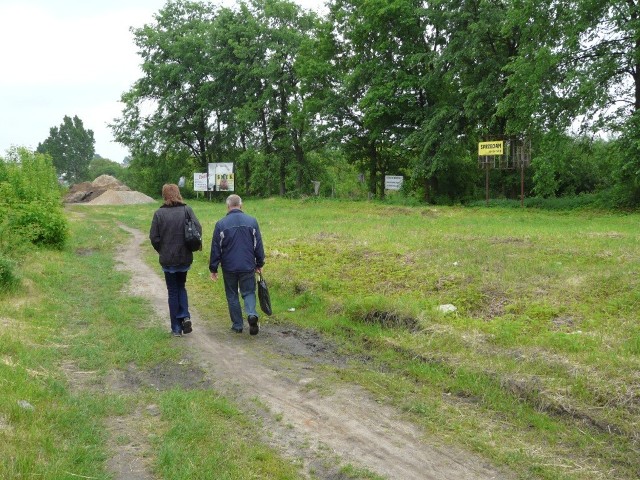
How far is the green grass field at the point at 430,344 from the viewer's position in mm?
4422

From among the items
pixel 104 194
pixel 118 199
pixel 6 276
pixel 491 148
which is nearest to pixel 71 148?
pixel 104 194

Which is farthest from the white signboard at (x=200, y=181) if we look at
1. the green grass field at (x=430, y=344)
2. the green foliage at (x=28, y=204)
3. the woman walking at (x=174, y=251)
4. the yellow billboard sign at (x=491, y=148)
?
the woman walking at (x=174, y=251)

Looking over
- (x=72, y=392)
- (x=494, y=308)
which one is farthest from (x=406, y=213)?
(x=72, y=392)

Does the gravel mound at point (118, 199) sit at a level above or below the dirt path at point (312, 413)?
above

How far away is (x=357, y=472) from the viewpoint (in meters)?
4.07

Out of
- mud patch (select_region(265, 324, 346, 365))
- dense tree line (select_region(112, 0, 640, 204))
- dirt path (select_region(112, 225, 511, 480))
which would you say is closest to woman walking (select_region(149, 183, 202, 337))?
dirt path (select_region(112, 225, 511, 480))

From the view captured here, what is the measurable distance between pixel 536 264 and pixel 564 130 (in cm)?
1614

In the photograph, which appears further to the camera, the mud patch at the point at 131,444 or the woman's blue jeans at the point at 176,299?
the woman's blue jeans at the point at 176,299

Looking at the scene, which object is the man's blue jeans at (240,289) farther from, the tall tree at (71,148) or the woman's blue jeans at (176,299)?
the tall tree at (71,148)

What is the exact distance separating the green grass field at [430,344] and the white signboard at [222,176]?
3519cm

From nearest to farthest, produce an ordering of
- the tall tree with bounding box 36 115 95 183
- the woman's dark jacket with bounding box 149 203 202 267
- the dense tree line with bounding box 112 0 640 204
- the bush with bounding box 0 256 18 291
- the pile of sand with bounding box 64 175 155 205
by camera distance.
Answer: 1. the woman's dark jacket with bounding box 149 203 202 267
2. the bush with bounding box 0 256 18 291
3. the dense tree line with bounding box 112 0 640 204
4. the pile of sand with bounding box 64 175 155 205
5. the tall tree with bounding box 36 115 95 183

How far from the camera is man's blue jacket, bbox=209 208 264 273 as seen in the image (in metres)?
7.93

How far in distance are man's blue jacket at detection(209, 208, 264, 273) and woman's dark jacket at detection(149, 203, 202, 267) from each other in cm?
36

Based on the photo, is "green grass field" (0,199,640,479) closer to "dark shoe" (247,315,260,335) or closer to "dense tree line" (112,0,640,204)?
"dark shoe" (247,315,260,335)
